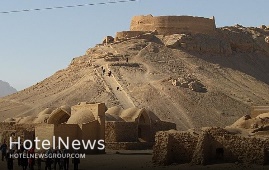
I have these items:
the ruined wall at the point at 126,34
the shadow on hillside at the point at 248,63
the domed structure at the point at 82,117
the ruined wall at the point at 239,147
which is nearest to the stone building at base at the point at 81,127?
the domed structure at the point at 82,117

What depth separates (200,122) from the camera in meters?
40.1

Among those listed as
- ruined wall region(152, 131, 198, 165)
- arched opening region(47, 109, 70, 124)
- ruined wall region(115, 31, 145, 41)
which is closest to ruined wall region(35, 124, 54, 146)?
arched opening region(47, 109, 70, 124)

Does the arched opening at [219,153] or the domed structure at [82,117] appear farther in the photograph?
the domed structure at [82,117]

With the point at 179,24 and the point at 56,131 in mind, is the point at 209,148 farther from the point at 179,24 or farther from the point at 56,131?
the point at 179,24

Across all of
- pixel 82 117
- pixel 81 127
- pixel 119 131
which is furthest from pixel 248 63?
pixel 81 127

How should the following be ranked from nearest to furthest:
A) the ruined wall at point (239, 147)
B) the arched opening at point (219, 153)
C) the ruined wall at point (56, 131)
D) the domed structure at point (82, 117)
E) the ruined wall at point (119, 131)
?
the ruined wall at point (239, 147) < the arched opening at point (219, 153) < the ruined wall at point (56, 131) < the domed structure at point (82, 117) < the ruined wall at point (119, 131)

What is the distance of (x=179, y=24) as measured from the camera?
197 feet

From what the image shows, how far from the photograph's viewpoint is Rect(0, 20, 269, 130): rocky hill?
42.8 metres

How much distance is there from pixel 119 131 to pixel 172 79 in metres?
18.1

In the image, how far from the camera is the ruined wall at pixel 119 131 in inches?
1161

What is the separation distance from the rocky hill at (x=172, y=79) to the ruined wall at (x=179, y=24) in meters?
1.25

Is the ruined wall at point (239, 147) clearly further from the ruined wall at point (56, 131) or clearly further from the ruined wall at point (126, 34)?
the ruined wall at point (126, 34)

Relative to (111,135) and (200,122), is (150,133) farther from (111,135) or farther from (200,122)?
A: (200,122)

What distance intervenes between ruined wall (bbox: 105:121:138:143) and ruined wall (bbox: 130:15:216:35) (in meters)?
31.2
